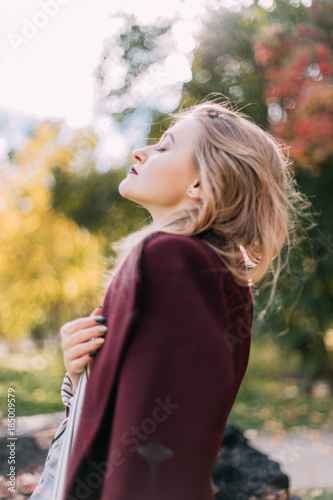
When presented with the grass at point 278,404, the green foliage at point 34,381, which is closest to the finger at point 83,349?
the green foliage at point 34,381


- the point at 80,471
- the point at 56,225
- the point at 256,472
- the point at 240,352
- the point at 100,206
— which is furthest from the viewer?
the point at 56,225

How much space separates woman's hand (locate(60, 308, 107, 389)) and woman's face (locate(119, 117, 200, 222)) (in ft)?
1.10

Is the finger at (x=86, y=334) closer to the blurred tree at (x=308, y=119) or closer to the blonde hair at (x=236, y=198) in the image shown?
the blonde hair at (x=236, y=198)

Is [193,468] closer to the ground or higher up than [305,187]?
higher up

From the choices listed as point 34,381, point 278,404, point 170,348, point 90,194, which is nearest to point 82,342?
point 170,348

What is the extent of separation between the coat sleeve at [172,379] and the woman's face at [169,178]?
21 cm

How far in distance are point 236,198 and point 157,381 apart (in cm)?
52

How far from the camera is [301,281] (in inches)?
287

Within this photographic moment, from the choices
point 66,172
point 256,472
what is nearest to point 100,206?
point 66,172

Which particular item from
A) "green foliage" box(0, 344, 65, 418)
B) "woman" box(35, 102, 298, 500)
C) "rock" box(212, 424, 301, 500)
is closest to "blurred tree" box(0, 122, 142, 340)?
"green foliage" box(0, 344, 65, 418)

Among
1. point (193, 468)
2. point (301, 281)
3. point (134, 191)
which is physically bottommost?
point (301, 281)

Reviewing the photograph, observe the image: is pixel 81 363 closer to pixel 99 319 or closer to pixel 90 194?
pixel 99 319

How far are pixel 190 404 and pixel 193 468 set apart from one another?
17 cm

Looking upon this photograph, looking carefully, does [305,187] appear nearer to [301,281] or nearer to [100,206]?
[301,281]
